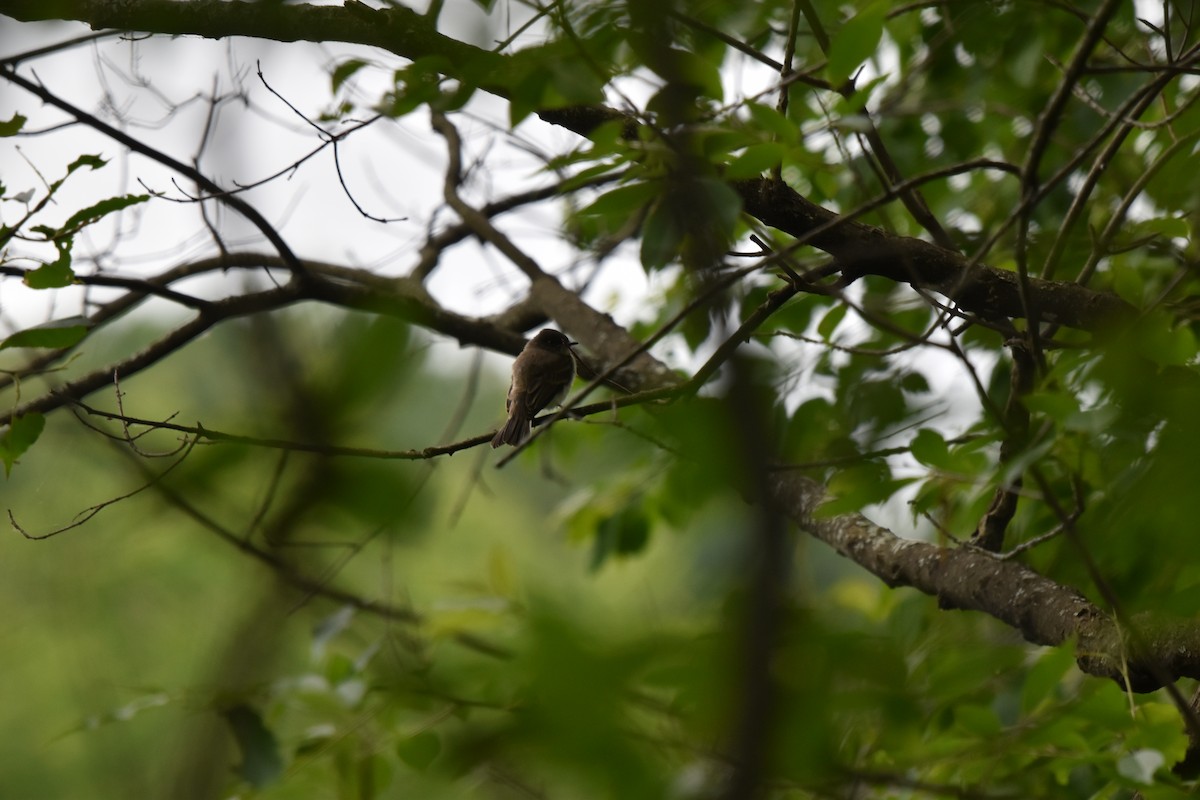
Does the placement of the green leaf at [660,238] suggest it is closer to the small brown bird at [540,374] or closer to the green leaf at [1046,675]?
the green leaf at [1046,675]

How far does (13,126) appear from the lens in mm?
2334

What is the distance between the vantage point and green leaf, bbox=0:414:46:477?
7.80 ft

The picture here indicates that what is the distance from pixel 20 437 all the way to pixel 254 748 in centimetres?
113

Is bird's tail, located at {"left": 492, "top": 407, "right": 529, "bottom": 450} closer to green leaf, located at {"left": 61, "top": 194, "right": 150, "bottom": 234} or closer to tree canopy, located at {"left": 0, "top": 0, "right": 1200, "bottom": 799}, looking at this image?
tree canopy, located at {"left": 0, "top": 0, "right": 1200, "bottom": 799}

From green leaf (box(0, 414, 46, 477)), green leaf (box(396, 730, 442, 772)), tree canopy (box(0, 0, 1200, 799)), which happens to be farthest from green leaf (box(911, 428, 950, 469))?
green leaf (box(0, 414, 46, 477))

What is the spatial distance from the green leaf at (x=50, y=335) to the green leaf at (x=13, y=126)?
17.4 inches

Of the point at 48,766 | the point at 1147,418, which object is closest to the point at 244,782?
the point at 1147,418

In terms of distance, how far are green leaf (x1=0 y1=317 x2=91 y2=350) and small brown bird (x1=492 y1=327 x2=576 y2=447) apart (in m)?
1.85

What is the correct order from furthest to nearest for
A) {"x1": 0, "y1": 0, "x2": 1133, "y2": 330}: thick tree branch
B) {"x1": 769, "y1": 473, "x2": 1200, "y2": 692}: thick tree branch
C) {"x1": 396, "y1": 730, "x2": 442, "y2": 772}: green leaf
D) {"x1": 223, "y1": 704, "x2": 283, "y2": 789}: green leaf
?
{"x1": 223, "y1": 704, "x2": 283, "y2": 789}: green leaf → {"x1": 396, "y1": 730, "x2": 442, "y2": 772}: green leaf → {"x1": 0, "y1": 0, "x2": 1133, "y2": 330}: thick tree branch → {"x1": 769, "y1": 473, "x2": 1200, "y2": 692}: thick tree branch

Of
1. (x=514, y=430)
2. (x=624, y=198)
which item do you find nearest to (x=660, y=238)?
(x=624, y=198)

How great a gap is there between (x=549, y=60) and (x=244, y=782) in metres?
2.30

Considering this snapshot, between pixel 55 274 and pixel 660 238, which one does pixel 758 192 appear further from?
pixel 55 274

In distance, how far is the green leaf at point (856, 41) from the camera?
5.85 feet

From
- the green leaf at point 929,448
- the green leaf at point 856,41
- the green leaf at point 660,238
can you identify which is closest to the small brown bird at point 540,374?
the green leaf at point 660,238
